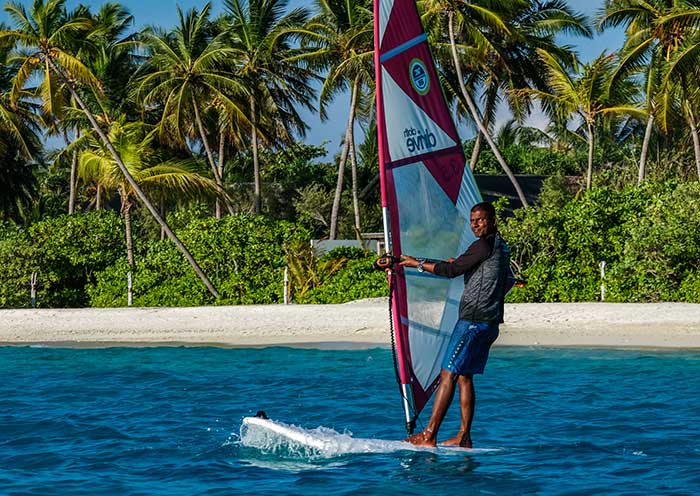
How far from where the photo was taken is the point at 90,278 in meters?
28.2

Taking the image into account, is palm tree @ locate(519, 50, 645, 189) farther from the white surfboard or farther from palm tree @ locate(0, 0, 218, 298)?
the white surfboard

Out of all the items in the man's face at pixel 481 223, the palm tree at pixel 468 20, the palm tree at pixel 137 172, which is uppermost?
the palm tree at pixel 468 20

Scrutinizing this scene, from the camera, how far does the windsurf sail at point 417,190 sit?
27.6ft

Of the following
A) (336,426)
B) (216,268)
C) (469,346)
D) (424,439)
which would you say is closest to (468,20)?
(216,268)

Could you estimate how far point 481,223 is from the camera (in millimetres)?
8148

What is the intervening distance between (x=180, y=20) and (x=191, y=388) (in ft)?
72.4

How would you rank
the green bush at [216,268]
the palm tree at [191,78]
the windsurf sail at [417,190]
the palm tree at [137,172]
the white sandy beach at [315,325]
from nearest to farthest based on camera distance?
the windsurf sail at [417,190] < the white sandy beach at [315,325] < the green bush at [216,268] < the palm tree at [137,172] < the palm tree at [191,78]

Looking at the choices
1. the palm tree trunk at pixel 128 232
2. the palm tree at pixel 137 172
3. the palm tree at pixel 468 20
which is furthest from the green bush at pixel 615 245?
the palm tree trunk at pixel 128 232

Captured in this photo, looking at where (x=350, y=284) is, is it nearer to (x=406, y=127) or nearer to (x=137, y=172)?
(x=137, y=172)

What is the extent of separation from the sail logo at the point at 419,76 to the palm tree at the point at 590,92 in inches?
861

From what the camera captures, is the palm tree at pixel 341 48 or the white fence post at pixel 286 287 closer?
the white fence post at pixel 286 287

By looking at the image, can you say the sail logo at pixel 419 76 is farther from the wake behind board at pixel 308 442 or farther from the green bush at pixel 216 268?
the green bush at pixel 216 268

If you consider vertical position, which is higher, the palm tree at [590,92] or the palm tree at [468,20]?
the palm tree at [468,20]

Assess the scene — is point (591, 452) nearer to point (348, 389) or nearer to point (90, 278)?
point (348, 389)
